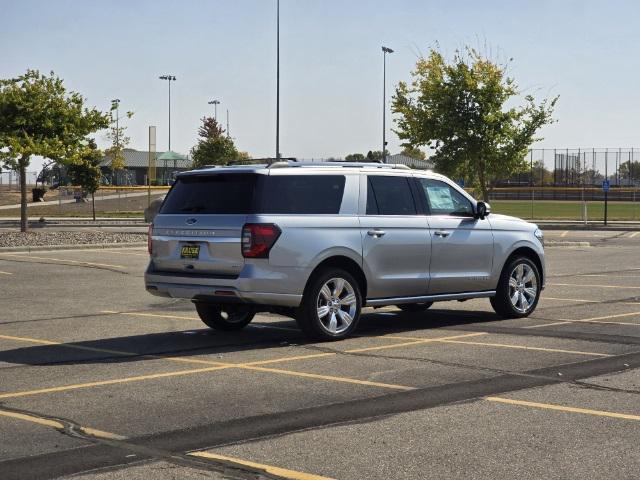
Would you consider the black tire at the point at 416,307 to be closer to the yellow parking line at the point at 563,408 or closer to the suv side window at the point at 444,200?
the suv side window at the point at 444,200

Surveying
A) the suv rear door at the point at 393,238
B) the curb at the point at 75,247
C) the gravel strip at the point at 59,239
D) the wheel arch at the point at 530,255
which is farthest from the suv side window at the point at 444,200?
the gravel strip at the point at 59,239

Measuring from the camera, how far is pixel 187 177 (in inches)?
462

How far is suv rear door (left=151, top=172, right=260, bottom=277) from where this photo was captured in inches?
433

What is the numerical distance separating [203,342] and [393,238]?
237 cm

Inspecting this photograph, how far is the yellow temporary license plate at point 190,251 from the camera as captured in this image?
→ 1122 cm

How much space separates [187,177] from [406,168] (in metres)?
2.61

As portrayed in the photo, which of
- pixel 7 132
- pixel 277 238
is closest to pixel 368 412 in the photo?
pixel 277 238

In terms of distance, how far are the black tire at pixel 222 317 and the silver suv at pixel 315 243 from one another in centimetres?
1

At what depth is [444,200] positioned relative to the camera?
12.9m

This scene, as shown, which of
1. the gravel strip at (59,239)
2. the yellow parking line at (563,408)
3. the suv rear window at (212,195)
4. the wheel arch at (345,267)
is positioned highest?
the suv rear window at (212,195)

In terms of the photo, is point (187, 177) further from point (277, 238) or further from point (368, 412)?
point (368, 412)

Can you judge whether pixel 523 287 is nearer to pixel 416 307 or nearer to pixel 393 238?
pixel 416 307

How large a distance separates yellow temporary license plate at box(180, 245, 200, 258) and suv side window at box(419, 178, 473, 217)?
294 cm

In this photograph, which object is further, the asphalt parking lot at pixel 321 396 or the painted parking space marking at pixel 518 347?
the painted parking space marking at pixel 518 347
